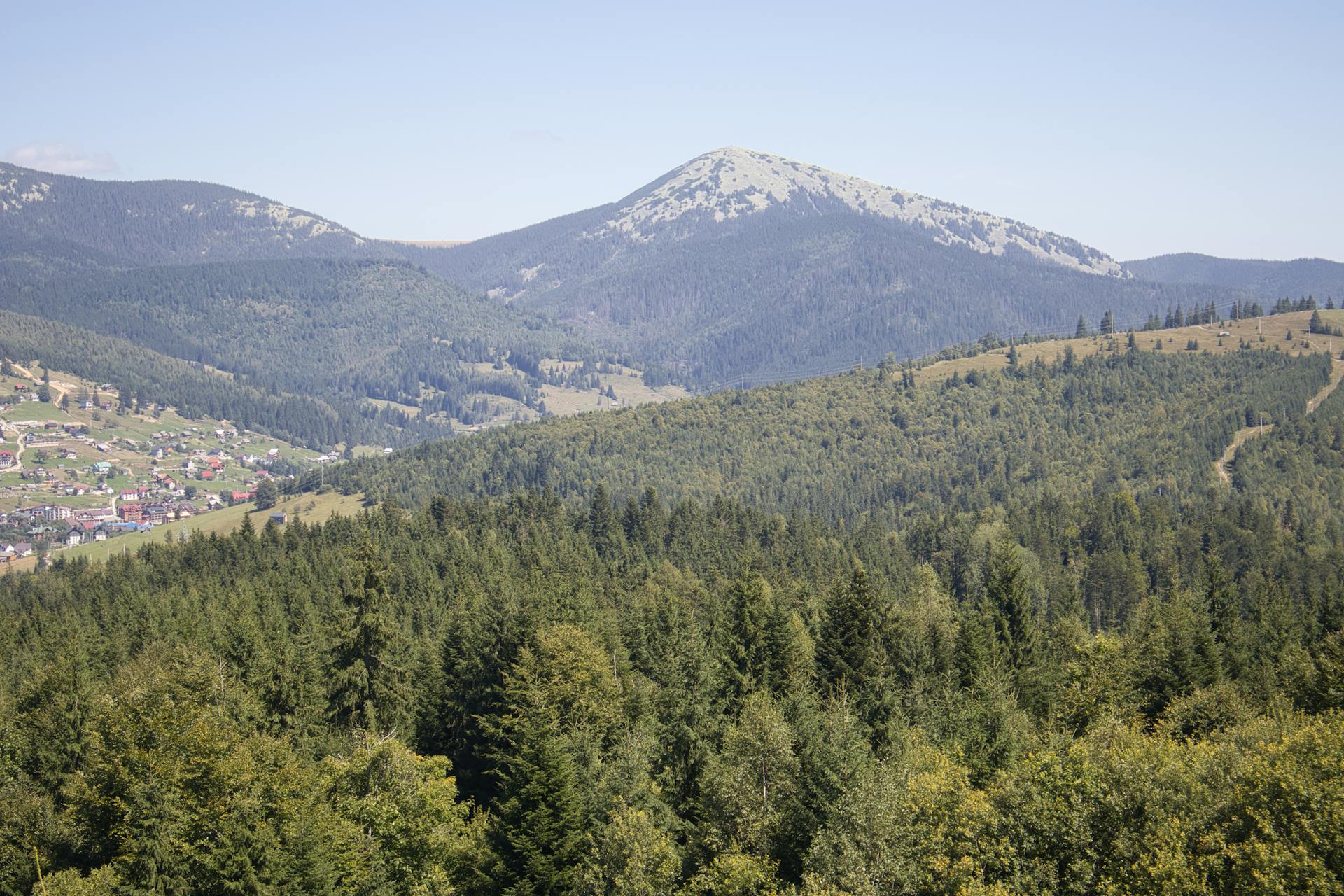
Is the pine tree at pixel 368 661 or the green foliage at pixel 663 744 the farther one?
the pine tree at pixel 368 661

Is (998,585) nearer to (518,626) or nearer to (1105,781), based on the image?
(518,626)

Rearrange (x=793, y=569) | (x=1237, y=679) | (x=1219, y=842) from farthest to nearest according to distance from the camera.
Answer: (x=793, y=569), (x=1237, y=679), (x=1219, y=842)

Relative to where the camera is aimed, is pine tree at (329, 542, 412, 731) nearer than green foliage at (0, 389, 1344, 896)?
No

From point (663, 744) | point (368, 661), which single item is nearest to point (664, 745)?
point (663, 744)

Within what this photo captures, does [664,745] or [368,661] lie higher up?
[368,661]

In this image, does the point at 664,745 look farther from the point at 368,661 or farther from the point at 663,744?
the point at 368,661

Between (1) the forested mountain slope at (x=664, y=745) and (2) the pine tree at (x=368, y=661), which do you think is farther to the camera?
(2) the pine tree at (x=368, y=661)

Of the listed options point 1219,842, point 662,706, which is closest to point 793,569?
point 662,706

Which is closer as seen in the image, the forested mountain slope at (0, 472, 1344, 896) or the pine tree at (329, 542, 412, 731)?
the forested mountain slope at (0, 472, 1344, 896)

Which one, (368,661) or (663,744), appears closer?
(663,744)

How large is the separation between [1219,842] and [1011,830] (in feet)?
23.6

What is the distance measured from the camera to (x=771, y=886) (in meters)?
43.1

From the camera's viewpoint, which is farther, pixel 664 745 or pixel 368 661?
pixel 368 661

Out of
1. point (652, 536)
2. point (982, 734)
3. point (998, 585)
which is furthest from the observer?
point (652, 536)
